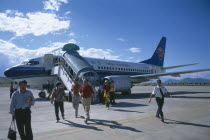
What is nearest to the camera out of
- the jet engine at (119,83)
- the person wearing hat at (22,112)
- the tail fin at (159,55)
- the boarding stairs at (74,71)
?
the person wearing hat at (22,112)

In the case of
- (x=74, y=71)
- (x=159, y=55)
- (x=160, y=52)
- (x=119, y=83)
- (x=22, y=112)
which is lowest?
(x=22, y=112)

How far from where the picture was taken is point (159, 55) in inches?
1296

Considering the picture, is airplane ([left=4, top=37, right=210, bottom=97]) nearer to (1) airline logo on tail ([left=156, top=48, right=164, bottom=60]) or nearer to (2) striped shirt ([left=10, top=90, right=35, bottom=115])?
(2) striped shirt ([left=10, top=90, right=35, bottom=115])

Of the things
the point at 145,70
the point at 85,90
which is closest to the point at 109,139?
the point at 85,90

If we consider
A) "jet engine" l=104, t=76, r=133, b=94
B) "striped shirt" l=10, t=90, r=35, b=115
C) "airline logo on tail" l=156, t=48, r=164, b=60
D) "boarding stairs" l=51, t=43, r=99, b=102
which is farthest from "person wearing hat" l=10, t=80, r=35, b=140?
"airline logo on tail" l=156, t=48, r=164, b=60

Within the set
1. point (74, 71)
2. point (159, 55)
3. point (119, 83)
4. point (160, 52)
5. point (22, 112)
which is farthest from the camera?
point (160, 52)

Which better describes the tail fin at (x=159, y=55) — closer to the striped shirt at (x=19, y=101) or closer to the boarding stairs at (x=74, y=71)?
the boarding stairs at (x=74, y=71)

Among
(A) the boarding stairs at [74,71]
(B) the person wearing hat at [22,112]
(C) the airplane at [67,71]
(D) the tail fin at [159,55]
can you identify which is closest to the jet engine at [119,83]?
(C) the airplane at [67,71]

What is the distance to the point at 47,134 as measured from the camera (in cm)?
571

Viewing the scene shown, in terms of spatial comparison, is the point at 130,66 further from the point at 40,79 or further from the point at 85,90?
the point at 85,90

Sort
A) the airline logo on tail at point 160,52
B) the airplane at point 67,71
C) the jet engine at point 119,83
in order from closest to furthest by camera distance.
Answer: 1. the airplane at point 67,71
2. the jet engine at point 119,83
3. the airline logo on tail at point 160,52

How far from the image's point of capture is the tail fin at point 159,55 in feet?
106

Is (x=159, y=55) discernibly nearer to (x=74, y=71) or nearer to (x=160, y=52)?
(x=160, y=52)

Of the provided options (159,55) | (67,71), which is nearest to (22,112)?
(67,71)
